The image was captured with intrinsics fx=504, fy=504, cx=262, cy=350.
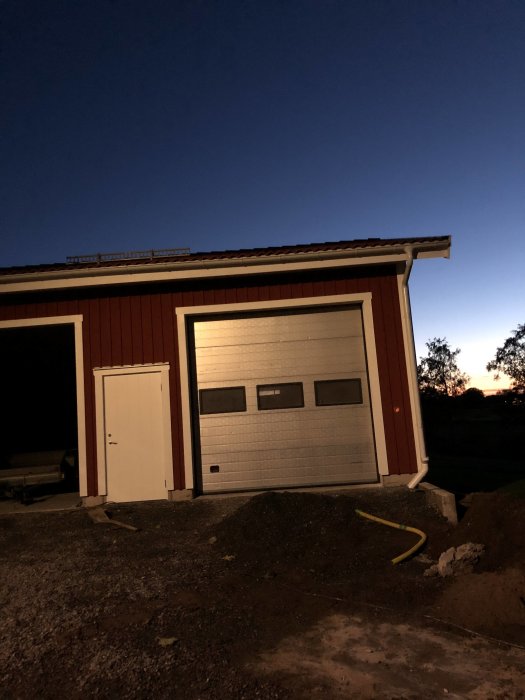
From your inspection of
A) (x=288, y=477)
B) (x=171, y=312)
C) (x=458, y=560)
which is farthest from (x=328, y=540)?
(x=171, y=312)

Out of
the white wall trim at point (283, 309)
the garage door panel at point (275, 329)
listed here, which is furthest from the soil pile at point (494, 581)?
the garage door panel at point (275, 329)

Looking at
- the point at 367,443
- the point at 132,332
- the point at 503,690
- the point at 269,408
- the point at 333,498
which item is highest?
the point at 132,332

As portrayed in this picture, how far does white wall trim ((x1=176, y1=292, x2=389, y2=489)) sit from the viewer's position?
8414 millimetres

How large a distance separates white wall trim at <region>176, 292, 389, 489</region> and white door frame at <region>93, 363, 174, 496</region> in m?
0.26

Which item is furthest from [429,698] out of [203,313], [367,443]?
[203,313]

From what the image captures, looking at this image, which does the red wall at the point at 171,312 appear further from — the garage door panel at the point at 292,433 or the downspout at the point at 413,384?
the garage door panel at the point at 292,433

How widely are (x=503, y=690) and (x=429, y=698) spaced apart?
471mm

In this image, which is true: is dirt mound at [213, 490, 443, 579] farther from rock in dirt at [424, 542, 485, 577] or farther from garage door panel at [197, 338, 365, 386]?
garage door panel at [197, 338, 365, 386]

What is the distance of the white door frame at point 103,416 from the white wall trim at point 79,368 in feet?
0.81

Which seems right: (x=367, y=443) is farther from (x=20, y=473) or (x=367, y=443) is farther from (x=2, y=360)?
(x=2, y=360)

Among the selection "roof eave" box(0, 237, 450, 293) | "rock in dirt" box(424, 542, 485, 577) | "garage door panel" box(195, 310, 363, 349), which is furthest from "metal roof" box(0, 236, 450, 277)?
"rock in dirt" box(424, 542, 485, 577)

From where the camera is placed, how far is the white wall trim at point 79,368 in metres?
8.49

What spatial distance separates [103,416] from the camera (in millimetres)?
8594

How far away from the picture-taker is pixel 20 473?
959 centimetres
